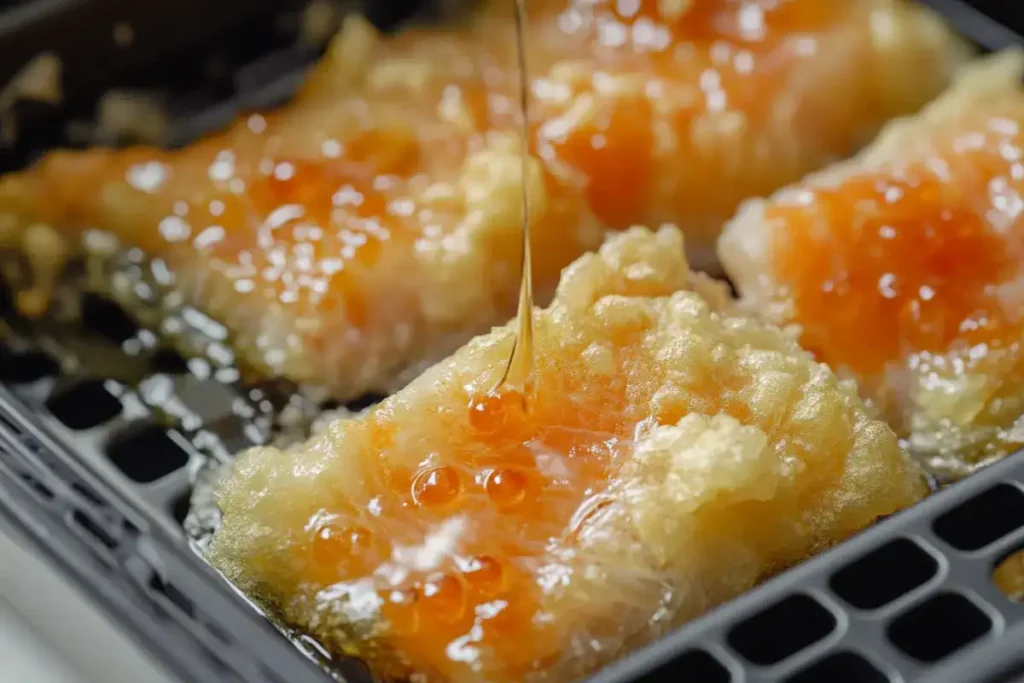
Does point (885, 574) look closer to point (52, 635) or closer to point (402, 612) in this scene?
point (402, 612)

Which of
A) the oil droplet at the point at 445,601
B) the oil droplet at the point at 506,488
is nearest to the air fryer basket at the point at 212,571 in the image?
the oil droplet at the point at 445,601

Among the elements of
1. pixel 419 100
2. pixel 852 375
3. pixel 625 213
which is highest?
pixel 419 100

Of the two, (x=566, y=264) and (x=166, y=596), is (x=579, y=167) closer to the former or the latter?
(x=566, y=264)

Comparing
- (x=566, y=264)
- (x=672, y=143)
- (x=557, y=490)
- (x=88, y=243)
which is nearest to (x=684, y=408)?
(x=557, y=490)

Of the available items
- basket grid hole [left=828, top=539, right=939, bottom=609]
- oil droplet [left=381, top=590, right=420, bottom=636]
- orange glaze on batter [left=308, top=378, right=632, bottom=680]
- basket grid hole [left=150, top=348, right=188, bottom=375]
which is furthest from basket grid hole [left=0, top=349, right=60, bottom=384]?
basket grid hole [left=828, top=539, right=939, bottom=609]

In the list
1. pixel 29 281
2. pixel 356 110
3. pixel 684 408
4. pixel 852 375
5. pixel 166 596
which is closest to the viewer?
pixel 166 596
